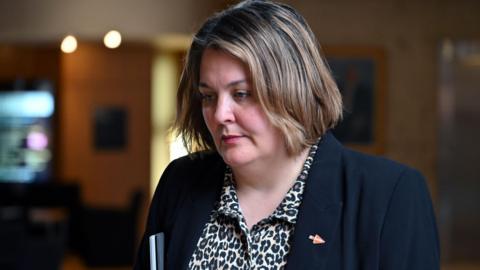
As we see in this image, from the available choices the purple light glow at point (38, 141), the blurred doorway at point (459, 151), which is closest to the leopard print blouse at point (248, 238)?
the blurred doorway at point (459, 151)

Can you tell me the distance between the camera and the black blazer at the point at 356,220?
5.97 feet

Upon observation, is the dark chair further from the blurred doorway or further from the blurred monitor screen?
the blurred doorway

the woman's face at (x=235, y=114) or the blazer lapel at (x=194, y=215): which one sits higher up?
the woman's face at (x=235, y=114)

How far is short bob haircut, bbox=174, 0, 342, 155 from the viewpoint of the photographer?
1.83 m

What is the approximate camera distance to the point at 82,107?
1462 centimetres

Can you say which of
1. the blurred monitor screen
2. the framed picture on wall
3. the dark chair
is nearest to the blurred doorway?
the framed picture on wall

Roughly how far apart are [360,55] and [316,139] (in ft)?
24.3

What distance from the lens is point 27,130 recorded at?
47.3 feet

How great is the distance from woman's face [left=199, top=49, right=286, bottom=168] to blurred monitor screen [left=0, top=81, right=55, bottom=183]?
12744mm

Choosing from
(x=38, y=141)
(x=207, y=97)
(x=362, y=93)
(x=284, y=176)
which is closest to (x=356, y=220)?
(x=284, y=176)

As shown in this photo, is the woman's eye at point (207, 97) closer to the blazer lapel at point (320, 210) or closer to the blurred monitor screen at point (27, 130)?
the blazer lapel at point (320, 210)

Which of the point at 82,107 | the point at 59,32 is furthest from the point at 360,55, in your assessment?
the point at 82,107

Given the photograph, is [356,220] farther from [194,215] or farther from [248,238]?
[194,215]

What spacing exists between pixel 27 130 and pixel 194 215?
12.9m
